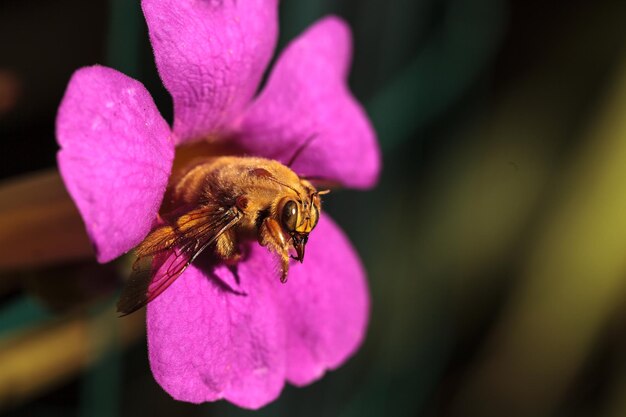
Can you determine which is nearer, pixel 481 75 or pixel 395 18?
pixel 395 18

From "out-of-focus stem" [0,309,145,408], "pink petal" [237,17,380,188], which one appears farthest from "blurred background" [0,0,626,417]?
"pink petal" [237,17,380,188]

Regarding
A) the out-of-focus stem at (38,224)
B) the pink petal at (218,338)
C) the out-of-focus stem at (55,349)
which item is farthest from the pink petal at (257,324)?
the out-of-focus stem at (55,349)

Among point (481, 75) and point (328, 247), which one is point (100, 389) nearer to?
point (328, 247)

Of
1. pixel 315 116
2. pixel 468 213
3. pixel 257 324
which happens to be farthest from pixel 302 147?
pixel 468 213

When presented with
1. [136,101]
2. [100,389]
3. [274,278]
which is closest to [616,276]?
[100,389]

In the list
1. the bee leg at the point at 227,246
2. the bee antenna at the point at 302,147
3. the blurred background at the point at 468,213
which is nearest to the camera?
the bee leg at the point at 227,246

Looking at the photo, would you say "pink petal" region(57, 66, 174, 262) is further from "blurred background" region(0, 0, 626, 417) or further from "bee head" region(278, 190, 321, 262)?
"blurred background" region(0, 0, 626, 417)

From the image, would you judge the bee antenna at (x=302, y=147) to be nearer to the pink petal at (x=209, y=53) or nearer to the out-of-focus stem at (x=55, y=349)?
the pink petal at (x=209, y=53)
